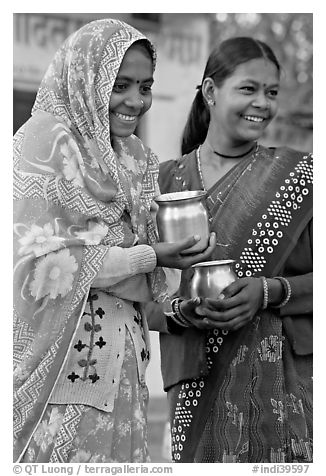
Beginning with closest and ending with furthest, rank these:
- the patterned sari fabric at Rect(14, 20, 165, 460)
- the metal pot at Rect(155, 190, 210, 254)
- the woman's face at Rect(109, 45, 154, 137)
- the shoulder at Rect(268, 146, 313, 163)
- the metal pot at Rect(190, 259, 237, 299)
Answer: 1. the patterned sari fabric at Rect(14, 20, 165, 460)
2. the woman's face at Rect(109, 45, 154, 137)
3. the metal pot at Rect(155, 190, 210, 254)
4. the metal pot at Rect(190, 259, 237, 299)
5. the shoulder at Rect(268, 146, 313, 163)

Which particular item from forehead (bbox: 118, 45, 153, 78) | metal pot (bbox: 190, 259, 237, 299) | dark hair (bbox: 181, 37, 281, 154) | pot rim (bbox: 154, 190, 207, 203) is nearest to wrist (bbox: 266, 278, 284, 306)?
metal pot (bbox: 190, 259, 237, 299)

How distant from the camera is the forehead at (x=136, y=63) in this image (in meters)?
2.94

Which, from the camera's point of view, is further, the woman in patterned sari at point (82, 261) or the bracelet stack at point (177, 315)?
the bracelet stack at point (177, 315)

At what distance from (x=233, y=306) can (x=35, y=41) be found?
375 centimetres

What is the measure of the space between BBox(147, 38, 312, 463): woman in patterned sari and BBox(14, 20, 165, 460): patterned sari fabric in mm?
663

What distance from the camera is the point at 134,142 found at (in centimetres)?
321

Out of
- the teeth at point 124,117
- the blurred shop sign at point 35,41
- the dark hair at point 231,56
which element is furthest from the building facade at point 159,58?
the teeth at point 124,117

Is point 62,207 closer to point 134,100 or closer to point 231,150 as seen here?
point 134,100

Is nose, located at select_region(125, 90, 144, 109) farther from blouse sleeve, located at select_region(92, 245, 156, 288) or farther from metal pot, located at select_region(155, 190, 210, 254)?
blouse sleeve, located at select_region(92, 245, 156, 288)

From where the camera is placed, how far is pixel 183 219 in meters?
3.07

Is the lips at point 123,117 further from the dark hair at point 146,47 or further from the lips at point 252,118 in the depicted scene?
the lips at point 252,118

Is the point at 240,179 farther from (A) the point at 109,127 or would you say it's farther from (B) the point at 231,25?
(B) the point at 231,25

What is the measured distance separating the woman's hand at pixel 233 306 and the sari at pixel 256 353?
17 cm

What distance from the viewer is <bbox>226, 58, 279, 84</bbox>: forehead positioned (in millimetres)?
3475
